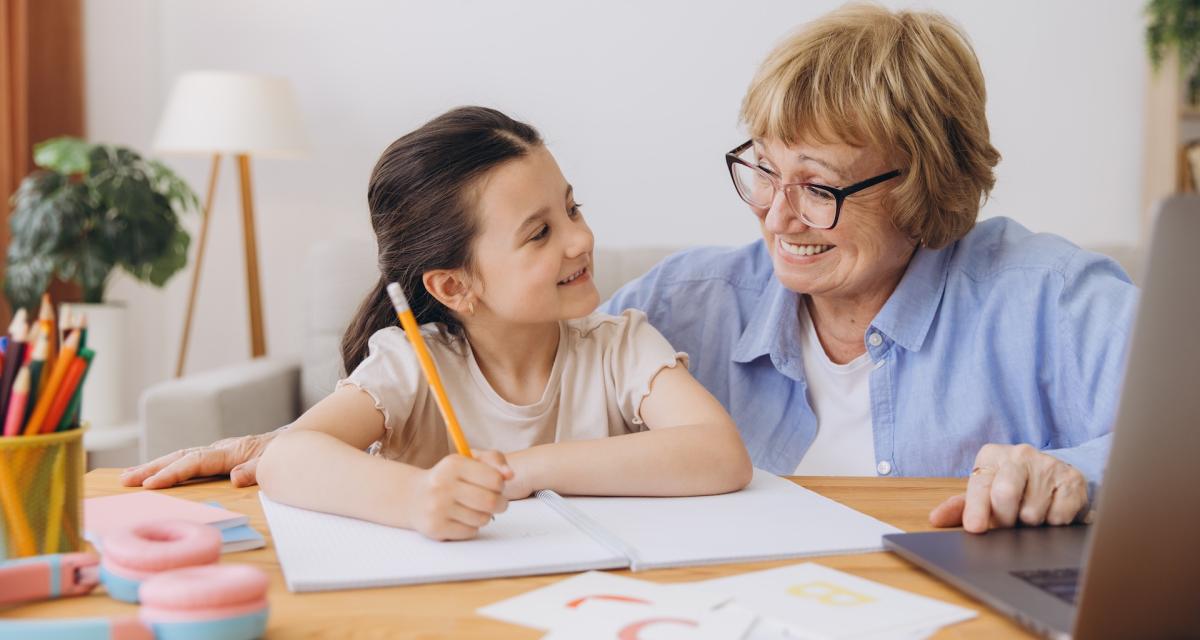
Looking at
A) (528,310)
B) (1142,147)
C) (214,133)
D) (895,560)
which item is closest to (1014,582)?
(895,560)

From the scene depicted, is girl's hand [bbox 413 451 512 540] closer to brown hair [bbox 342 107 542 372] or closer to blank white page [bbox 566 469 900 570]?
blank white page [bbox 566 469 900 570]

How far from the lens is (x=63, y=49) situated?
131 inches

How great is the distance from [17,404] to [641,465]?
530mm

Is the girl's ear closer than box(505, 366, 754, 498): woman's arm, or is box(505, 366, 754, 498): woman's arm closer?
box(505, 366, 754, 498): woman's arm

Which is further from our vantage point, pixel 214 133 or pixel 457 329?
pixel 214 133

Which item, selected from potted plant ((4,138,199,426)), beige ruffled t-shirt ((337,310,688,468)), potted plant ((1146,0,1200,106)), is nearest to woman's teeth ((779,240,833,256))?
beige ruffled t-shirt ((337,310,688,468))

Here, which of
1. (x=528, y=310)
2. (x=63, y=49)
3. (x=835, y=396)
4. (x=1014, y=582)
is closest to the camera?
(x=1014, y=582)

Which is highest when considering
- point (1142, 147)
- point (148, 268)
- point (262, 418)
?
point (1142, 147)

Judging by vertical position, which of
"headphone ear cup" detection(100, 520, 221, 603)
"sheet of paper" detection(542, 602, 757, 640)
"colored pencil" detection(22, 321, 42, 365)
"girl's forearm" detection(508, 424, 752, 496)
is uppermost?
"colored pencil" detection(22, 321, 42, 365)

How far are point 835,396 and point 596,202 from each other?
203 centimetres

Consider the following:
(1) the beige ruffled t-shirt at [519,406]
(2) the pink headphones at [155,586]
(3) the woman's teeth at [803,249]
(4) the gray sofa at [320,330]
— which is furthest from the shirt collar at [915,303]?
(4) the gray sofa at [320,330]

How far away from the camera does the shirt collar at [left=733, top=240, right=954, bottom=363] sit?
139cm

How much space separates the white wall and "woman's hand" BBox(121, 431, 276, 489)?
233 centimetres

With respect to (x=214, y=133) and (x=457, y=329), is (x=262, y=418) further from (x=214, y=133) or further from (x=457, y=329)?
(x=457, y=329)
